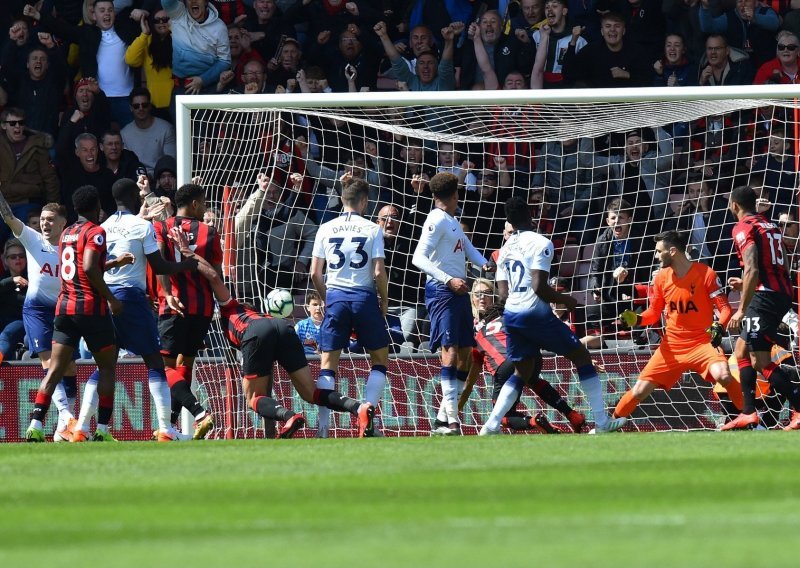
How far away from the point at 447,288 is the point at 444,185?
0.90 m

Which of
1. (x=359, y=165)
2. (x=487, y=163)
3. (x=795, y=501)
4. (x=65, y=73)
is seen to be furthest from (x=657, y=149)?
(x=795, y=501)

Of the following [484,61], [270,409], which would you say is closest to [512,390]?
[270,409]

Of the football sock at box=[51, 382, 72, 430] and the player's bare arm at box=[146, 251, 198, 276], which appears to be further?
the football sock at box=[51, 382, 72, 430]

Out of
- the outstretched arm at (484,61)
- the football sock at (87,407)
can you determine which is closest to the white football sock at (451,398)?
the football sock at (87,407)

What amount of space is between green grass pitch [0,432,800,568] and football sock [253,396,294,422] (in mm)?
2243

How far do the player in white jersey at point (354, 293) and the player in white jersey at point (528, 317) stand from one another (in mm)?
1031

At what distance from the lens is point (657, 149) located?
1680 centimetres

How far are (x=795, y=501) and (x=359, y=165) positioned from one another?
10483 millimetres

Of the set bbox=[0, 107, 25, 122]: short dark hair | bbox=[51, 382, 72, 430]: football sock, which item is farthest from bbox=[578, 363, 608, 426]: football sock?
bbox=[0, 107, 25, 122]: short dark hair

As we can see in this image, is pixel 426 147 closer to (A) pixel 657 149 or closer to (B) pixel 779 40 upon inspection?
(A) pixel 657 149

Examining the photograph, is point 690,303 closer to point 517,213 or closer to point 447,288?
point 517,213

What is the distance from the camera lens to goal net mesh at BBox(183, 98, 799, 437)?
14820 mm

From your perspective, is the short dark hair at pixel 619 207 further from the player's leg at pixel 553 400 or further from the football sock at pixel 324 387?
the football sock at pixel 324 387

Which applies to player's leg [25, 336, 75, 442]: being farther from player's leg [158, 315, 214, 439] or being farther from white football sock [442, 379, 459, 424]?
white football sock [442, 379, 459, 424]
